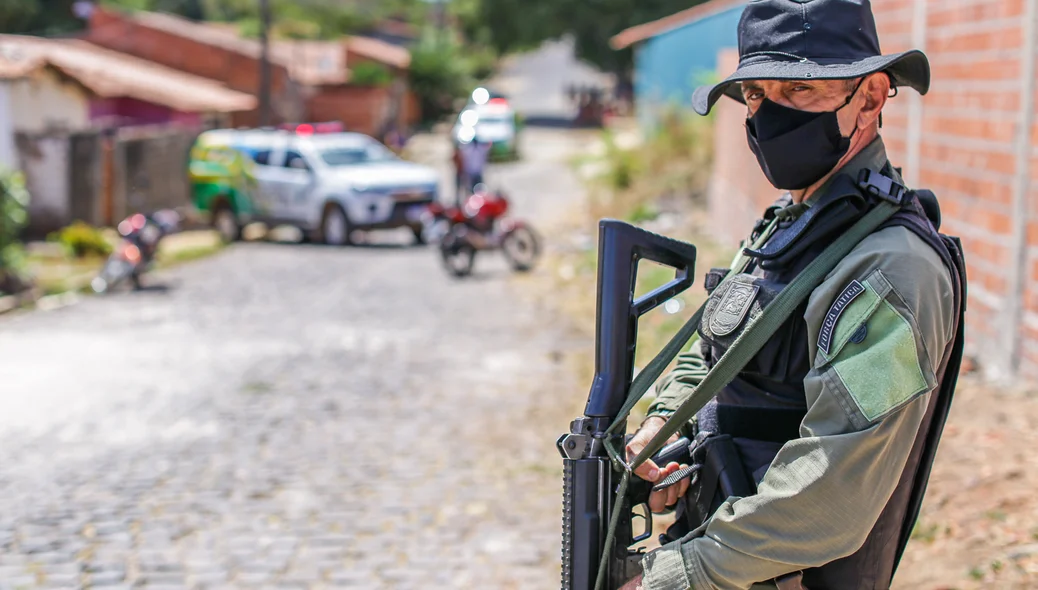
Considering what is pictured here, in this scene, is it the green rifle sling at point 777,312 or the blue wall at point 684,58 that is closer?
the green rifle sling at point 777,312

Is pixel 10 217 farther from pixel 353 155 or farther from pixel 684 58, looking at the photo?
pixel 684 58

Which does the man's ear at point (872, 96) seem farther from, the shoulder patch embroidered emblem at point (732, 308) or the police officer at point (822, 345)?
the shoulder patch embroidered emblem at point (732, 308)

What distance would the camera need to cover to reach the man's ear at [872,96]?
219 cm

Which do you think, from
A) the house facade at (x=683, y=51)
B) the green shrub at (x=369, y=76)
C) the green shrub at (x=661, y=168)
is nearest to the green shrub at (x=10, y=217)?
the green shrub at (x=661, y=168)

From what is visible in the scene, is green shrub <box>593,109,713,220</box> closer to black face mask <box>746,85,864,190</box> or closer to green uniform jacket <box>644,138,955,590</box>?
black face mask <box>746,85,864,190</box>

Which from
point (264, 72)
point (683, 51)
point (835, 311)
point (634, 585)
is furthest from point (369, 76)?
point (835, 311)

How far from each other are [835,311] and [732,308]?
0.27 metres

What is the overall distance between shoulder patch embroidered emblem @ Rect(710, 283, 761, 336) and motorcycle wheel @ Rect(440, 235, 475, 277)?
11669mm

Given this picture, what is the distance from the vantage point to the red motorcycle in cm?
1387

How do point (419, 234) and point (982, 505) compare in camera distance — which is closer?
point (982, 505)

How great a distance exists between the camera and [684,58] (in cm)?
2112

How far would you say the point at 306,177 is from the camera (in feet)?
59.6

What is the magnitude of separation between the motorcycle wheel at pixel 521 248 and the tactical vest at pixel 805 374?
11.9 m

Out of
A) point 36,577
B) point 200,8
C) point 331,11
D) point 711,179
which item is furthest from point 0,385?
point 200,8
